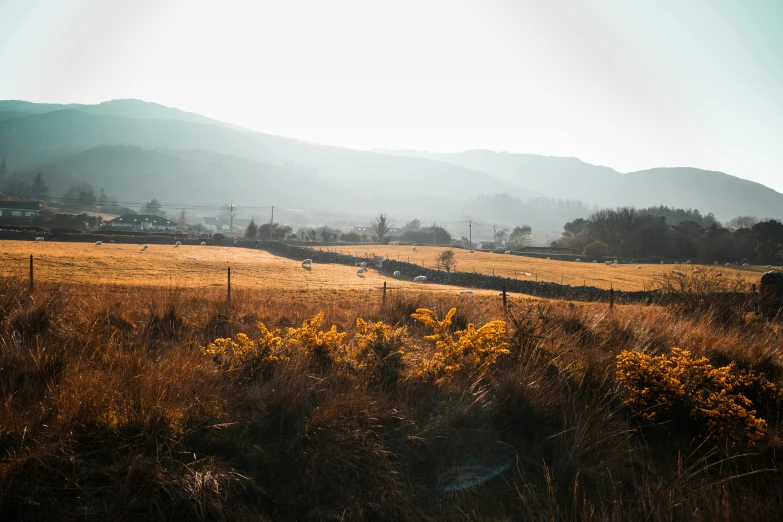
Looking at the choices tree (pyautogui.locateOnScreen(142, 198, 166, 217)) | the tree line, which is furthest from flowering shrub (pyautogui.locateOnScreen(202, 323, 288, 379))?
tree (pyautogui.locateOnScreen(142, 198, 166, 217))

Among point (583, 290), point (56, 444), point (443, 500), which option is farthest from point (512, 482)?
point (583, 290)

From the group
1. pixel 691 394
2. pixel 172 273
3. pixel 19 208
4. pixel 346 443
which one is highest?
pixel 19 208

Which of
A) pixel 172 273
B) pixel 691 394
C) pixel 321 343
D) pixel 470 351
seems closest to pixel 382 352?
pixel 321 343

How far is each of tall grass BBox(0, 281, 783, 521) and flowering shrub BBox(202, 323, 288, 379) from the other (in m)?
0.10

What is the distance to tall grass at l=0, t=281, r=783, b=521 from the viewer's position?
3736 mm

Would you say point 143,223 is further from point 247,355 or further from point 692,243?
point 247,355

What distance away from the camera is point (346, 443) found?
4.41 metres

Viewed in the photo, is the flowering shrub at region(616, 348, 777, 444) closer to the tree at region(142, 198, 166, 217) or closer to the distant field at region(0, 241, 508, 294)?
the distant field at region(0, 241, 508, 294)

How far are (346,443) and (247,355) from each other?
2.51 metres

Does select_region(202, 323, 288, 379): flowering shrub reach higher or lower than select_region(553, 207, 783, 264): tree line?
lower

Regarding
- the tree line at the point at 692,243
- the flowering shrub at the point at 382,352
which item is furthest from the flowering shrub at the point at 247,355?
the tree line at the point at 692,243

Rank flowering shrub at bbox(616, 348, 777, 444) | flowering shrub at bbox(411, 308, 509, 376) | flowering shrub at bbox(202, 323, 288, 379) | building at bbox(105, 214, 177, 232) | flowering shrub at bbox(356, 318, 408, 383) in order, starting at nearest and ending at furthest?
1. flowering shrub at bbox(616, 348, 777, 444)
2. flowering shrub at bbox(202, 323, 288, 379)
3. flowering shrub at bbox(356, 318, 408, 383)
4. flowering shrub at bbox(411, 308, 509, 376)
5. building at bbox(105, 214, 177, 232)

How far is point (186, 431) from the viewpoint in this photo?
4.30 meters

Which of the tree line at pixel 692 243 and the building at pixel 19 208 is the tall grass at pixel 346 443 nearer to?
the tree line at pixel 692 243
